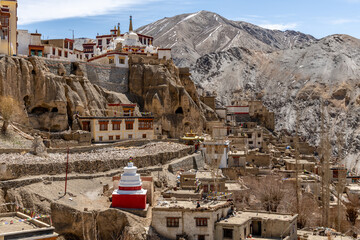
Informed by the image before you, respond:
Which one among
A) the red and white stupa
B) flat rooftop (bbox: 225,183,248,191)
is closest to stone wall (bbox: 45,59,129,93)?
flat rooftop (bbox: 225,183,248,191)

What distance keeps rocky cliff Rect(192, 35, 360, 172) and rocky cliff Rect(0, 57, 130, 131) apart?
44.5m

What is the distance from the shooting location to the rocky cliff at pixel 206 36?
13625 centimetres

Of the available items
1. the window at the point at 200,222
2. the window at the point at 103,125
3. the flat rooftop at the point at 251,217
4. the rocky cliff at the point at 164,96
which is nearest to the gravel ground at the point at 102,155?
the window at the point at 103,125

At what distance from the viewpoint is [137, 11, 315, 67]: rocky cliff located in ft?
447

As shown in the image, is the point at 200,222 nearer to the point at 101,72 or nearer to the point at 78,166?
the point at 78,166

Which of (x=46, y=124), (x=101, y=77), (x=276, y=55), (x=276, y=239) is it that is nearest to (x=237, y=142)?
(x=101, y=77)

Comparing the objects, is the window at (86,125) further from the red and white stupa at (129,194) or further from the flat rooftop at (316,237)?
the flat rooftop at (316,237)

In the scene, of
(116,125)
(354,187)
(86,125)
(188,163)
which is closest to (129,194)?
(188,163)

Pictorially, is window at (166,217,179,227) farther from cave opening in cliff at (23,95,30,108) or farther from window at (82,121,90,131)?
cave opening in cliff at (23,95,30,108)

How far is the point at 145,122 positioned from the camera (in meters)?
47.8

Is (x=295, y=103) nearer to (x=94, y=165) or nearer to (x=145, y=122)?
(x=145, y=122)

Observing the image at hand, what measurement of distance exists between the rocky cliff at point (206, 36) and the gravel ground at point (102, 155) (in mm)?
79101

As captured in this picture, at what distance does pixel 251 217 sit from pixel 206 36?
128 metres

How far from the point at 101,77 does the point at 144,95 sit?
5.31 metres
